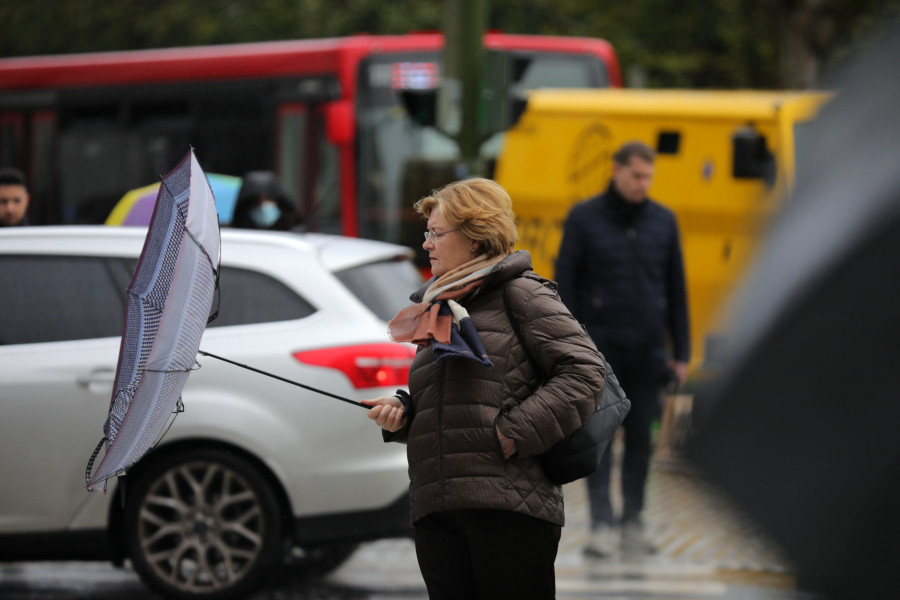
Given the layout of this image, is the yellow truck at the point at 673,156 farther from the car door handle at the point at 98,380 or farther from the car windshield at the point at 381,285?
the car door handle at the point at 98,380

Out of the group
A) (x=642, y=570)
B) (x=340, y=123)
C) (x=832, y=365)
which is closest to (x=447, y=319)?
(x=832, y=365)

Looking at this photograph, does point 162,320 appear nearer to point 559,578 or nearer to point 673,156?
point 559,578

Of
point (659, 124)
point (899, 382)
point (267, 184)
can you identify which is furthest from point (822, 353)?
point (659, 124)

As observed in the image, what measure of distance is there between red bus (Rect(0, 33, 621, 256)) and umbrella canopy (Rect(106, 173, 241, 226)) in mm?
4407

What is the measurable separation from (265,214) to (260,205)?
0.07 m

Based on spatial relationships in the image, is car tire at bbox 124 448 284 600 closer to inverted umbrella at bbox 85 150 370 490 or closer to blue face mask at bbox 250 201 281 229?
inverted umbrella at bbox 85 150 370 490

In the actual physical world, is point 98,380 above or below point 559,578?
above

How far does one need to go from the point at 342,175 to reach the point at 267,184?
549 cm

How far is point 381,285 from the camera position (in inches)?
224

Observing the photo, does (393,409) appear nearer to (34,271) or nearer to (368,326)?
(368,326)

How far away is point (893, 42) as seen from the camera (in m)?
1.41

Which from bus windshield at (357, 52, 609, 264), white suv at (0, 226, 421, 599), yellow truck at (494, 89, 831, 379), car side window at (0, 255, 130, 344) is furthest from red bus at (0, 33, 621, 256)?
white suv at (0, 226, 421, 599)

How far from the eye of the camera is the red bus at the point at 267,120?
1301 centimetres

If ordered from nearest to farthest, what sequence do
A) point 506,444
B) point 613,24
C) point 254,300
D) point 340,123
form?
1. point 506,444
2. point 254,300
3. point 340,123
4. point 613,24
